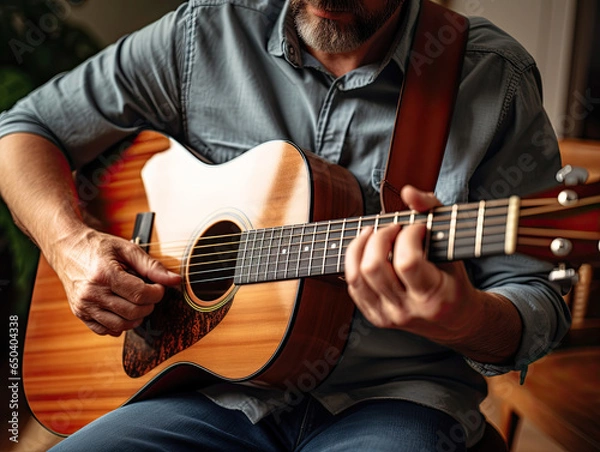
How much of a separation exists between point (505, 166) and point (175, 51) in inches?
23.7

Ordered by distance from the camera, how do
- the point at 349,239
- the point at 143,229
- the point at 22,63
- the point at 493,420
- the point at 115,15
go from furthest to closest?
the point at 493,420, the point at 115,15, the point at 22,63, the point at 143,229, the point at 349,239

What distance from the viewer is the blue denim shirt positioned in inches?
36.0

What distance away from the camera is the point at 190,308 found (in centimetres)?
95

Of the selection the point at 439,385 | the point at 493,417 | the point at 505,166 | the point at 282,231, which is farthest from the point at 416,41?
the point at 493,417

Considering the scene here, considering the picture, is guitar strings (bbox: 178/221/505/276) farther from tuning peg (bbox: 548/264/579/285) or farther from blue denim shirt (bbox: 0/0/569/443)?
blue denim shirt (bbox: 0/0/569/443)

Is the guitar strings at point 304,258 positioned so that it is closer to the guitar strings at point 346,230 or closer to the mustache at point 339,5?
the guitar strings at point 346,230

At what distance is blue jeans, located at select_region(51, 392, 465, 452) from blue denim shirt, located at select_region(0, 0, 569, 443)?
25mm

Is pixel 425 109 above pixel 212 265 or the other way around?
above

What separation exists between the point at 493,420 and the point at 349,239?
5.11ft

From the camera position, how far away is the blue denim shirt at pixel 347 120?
0.91m

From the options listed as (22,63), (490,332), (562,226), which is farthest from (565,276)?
(22,63)

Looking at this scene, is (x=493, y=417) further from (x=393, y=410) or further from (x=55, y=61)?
(x=55, y=61)

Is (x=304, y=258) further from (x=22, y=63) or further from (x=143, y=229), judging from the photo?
(x=22, y=63)

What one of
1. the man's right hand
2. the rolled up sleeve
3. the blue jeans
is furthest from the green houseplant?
the rolled up sleeve
